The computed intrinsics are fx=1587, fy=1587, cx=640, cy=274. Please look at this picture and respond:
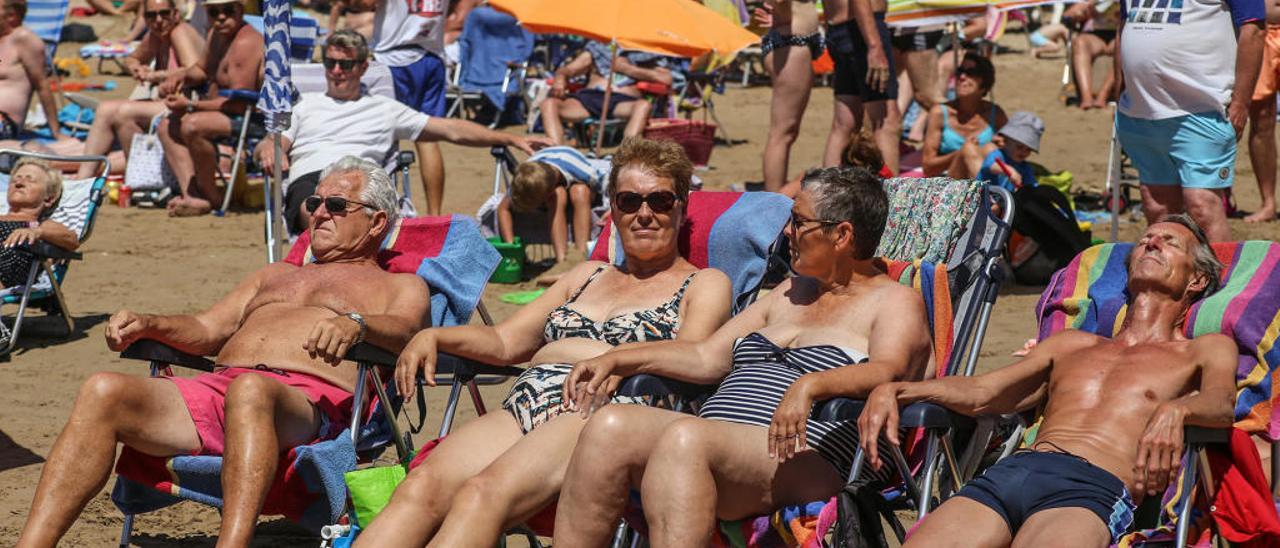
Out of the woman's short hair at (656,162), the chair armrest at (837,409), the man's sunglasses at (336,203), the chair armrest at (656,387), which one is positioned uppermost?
the woman's short hair at (656,162)

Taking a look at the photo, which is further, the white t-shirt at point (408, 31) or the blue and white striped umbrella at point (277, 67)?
the white t-shirt at point (408, 31)

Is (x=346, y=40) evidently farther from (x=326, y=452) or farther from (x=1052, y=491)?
(x=1052, y=491)

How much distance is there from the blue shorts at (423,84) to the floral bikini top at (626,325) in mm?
5753

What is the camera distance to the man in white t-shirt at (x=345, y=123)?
26.2 ft

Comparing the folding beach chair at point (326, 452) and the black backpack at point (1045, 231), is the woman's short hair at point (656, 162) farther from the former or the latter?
the black backpack at point (1045, 231)

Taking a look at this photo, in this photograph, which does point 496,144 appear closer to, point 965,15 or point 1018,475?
point 965,15

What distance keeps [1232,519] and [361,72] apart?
547 centimetres

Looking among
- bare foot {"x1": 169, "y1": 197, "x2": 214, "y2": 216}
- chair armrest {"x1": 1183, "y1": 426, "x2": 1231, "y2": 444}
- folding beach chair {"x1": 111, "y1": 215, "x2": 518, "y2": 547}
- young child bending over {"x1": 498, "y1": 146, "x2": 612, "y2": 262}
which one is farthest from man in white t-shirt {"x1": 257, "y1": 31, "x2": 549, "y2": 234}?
chair armrest {"x1": 1183, "y1": 426, "x2": 1231, "y2": 444}

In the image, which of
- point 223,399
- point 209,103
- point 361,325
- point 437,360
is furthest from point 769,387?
point 209,103

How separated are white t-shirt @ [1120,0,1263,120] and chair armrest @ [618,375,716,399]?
267cm

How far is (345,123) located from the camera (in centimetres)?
809

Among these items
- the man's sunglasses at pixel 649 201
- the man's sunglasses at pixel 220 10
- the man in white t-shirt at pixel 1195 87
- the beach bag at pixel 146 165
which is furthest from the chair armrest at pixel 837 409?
the beach bag at pixel 146 165

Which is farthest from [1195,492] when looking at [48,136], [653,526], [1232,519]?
[48,136]

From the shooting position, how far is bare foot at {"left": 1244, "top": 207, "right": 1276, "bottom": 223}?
9.27m
